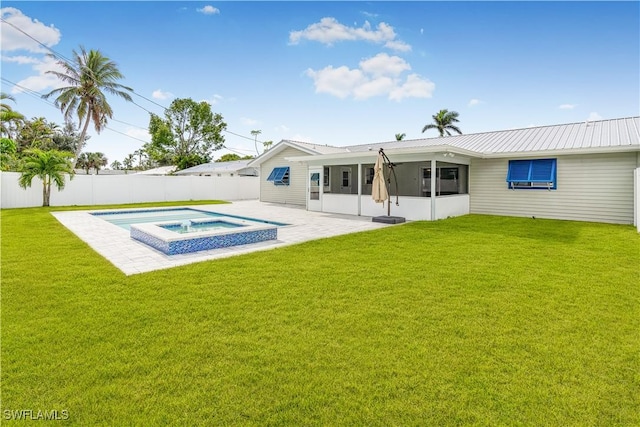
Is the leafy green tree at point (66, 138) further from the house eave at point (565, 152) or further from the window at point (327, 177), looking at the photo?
the house eave at point (565, 152)

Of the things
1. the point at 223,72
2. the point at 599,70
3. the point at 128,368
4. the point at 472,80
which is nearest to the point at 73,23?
the point at 223,72

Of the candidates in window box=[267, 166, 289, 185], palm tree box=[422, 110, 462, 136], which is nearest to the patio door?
window box=[267, 166, 289, 185]

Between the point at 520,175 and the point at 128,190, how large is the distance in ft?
81.0

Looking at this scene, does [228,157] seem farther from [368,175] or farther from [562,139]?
[562,139]

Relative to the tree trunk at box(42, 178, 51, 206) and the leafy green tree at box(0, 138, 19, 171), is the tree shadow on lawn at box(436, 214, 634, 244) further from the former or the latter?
the leafy green tree at box(0, 138, 19, 171)


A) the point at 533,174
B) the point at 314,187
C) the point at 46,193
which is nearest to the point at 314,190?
the point at 314,187

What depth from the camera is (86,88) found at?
28172mm

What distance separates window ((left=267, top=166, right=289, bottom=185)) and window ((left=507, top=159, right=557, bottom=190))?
1339cm

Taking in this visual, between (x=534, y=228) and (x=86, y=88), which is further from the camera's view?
(x=86, y=88)

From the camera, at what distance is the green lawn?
2.67 m

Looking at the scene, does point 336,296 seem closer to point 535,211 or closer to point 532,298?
point 532,298

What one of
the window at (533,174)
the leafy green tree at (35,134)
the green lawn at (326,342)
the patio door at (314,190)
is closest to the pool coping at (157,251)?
the green lawn at (326,342)

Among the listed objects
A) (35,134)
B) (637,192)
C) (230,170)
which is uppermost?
(35,134)

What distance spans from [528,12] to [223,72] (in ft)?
65.8
